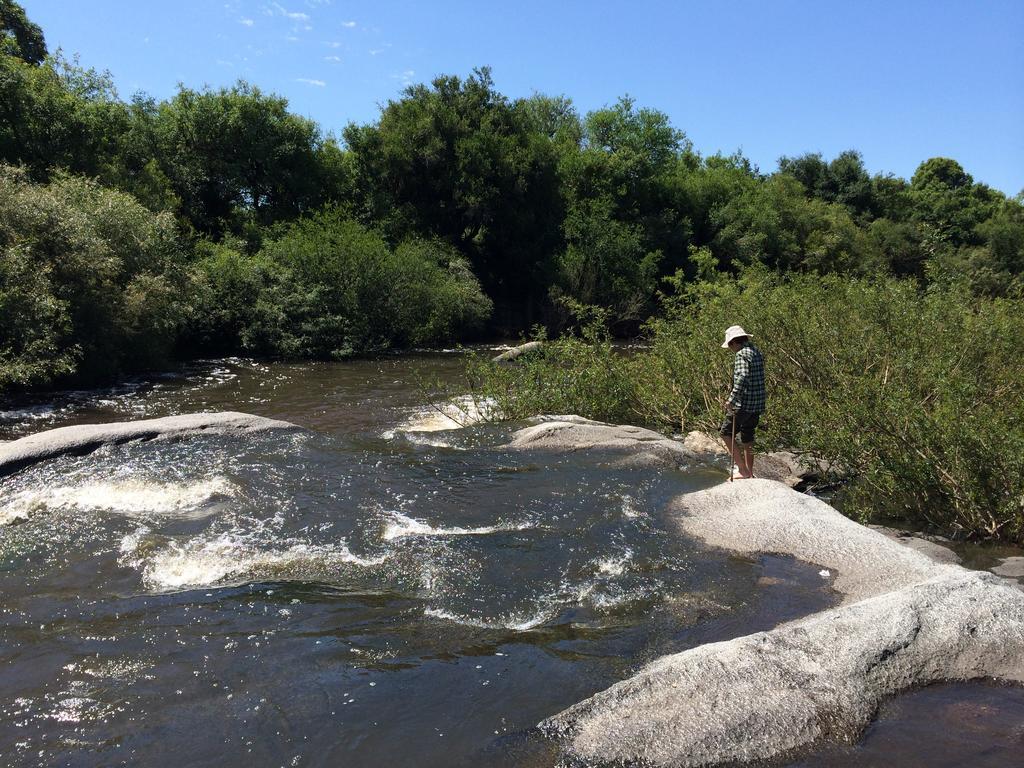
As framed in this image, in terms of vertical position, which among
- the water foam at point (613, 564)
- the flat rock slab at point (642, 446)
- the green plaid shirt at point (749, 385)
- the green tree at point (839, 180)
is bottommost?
the water foam at point (613, 564)

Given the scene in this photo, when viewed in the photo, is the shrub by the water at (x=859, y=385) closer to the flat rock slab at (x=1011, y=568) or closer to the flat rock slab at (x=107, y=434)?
the flat rock slab at (x=1011, y=568)

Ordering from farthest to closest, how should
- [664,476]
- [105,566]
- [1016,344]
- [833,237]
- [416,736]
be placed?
[833,237] → [1016,344] → [664,476] → [105,566] → [416,736]

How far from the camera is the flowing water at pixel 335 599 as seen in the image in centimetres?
412

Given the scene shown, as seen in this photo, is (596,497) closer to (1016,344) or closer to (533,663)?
(533,663)

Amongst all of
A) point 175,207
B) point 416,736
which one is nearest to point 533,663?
point 416,736

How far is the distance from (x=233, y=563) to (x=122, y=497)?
260 cm

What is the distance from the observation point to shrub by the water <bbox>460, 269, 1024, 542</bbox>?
6953 mm

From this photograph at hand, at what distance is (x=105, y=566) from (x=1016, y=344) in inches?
438

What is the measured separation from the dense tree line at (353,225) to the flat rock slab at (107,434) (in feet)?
17.3

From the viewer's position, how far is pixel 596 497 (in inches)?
329

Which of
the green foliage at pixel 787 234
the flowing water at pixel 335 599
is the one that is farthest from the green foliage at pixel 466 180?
the flowing water at pixel 335 599

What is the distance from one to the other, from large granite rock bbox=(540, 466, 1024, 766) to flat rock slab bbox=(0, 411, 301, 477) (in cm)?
806

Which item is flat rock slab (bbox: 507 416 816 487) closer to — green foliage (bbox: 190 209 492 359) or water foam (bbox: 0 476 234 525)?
water foam (bbox: 0 476 234 525)

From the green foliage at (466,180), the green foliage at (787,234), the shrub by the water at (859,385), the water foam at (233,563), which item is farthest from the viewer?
the green foliage at (787,234)
